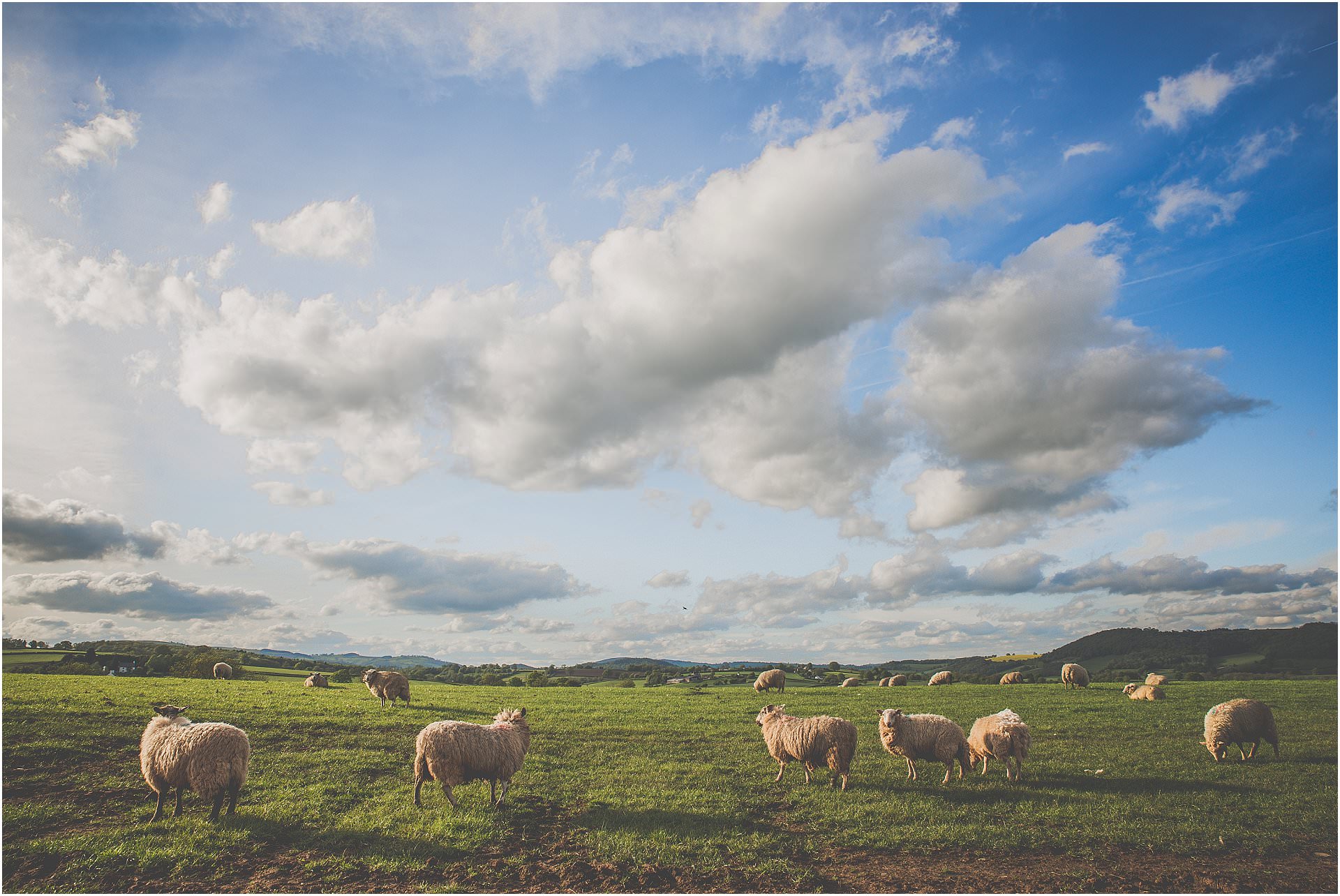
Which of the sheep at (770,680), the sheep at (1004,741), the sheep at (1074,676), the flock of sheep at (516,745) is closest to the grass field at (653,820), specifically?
the sheep at (1004,741)

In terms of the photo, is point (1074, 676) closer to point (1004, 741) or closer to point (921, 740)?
point (1004, 741)

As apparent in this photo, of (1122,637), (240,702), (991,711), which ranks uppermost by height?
(240,702)

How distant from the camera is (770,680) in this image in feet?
174

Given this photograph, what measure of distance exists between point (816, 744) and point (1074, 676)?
46658mm

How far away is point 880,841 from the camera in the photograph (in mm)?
12031

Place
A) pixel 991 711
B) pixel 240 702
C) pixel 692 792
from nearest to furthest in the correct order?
pixel 692 792, pixel 240 702, pixel 991 711

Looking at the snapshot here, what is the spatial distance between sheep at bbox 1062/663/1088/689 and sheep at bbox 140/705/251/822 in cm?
5794

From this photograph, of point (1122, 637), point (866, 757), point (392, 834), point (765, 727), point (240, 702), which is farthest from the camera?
point (1122, 637)

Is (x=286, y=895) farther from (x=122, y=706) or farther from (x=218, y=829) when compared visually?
(x=122, y=706)

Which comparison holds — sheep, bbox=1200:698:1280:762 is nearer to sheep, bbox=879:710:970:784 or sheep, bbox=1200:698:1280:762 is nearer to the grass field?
the grass field

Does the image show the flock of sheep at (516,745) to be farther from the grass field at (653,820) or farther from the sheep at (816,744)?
the grass field at (653,820)

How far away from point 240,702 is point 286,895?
943 inches

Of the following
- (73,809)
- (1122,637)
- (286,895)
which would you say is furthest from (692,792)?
(1122,637)

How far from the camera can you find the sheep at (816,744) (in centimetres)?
1592
